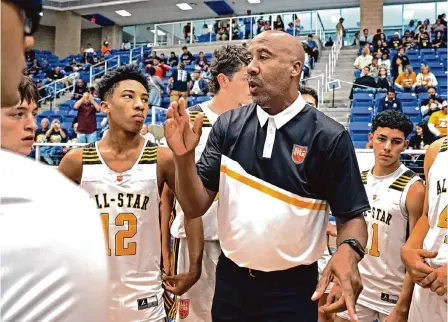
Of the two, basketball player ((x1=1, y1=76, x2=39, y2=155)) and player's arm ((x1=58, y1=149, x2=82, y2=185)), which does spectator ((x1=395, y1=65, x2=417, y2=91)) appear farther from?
basketball player ((x1=1, y1=76, x2=39, y2=155))

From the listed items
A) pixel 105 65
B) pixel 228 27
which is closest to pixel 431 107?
pixel 228 27

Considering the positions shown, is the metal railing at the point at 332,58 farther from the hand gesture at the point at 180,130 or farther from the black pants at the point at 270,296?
the hand gesture at the point at 180,130

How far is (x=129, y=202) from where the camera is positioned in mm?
3004

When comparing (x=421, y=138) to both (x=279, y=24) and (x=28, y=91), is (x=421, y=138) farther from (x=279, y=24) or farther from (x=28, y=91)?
(x=279, y=24)

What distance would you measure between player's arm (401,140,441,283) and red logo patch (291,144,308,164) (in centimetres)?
82

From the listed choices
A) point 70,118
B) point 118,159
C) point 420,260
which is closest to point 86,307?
point 420,260

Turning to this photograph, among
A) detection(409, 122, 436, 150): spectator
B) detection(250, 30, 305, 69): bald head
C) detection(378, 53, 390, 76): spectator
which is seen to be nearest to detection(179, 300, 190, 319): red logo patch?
detection(250, 30, 305, 69): bald head

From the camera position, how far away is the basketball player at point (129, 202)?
2926mm

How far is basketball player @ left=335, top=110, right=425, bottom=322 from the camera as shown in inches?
153

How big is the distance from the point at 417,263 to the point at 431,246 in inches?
8.1

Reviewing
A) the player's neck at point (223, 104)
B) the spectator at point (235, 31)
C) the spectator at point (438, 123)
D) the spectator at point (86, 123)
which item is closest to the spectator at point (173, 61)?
the spectator at point (235, 31)

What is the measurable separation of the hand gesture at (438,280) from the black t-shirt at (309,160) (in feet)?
1.70

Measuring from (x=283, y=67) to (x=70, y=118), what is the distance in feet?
43.5

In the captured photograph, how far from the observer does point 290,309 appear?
232cm
